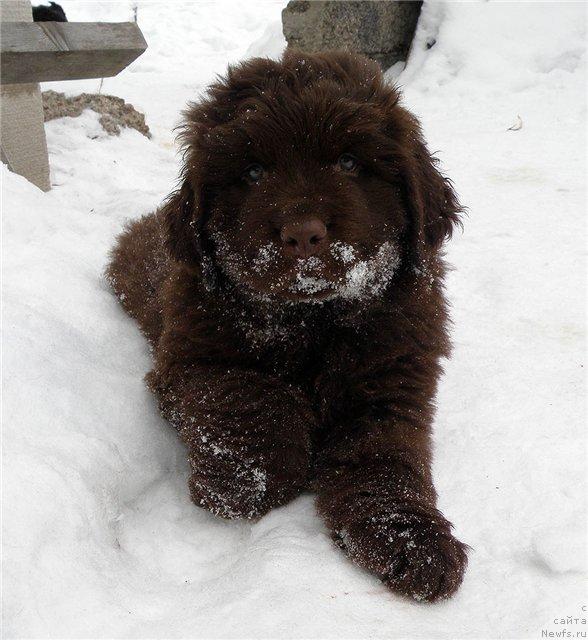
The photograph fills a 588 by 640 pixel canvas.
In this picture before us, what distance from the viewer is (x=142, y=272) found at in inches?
141

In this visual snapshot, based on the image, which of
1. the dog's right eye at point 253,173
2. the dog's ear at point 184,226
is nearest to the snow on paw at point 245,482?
the dog's ear at point 184,226

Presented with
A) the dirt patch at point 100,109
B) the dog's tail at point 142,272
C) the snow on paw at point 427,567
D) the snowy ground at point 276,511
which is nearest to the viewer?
the snowy ground at point 276,511

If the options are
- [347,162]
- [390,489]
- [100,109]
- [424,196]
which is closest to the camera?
[390,489]

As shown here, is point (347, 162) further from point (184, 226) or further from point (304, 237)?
point (184, 226)

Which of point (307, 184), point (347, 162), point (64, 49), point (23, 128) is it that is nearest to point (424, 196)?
point (347, 162)

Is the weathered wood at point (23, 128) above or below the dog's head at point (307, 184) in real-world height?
below

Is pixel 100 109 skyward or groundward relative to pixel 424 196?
groundward

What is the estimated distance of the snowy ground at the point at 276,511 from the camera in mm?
1816

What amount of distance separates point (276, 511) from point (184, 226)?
1066mm

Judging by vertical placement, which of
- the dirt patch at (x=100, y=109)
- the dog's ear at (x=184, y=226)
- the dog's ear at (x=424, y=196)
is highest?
the dog's ear at (x=424, y=196)

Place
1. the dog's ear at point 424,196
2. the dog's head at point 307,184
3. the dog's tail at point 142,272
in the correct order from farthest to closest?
the dog's tail at point 142,272
the dog's ear at point 424,196
the dog's head at point 307,184

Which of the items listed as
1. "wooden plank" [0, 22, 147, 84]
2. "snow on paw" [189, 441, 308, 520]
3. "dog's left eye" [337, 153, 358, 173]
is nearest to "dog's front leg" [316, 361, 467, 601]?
"snow on paw" [189, 441, 308, 520]

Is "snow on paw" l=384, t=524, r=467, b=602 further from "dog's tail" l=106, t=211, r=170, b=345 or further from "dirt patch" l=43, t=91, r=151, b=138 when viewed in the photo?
"dirt patch" l=43, t=91, r=151, b=138

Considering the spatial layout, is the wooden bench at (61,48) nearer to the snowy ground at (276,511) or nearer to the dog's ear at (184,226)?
the snowy ground at (276,511)
